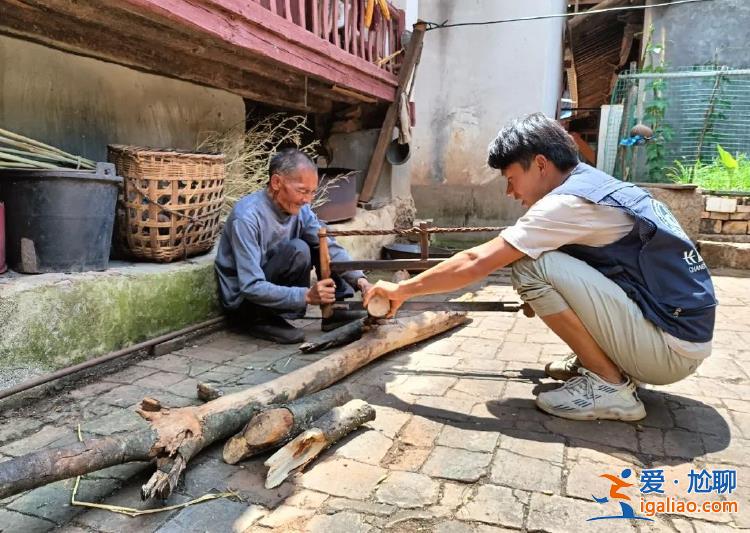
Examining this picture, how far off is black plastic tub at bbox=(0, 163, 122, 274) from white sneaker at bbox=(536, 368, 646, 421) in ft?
8.47

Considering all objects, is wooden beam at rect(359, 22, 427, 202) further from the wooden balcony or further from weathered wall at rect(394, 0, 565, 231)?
weathered wall at rect(394, 0, 565, 231)

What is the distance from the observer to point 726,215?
7.09 metres

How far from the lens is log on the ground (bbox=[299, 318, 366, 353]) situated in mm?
3387

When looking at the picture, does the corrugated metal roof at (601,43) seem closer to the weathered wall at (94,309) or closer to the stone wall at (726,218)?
the stone wall at (726,218)

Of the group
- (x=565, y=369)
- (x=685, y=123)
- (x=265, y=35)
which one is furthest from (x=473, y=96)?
(x=565, y=369)

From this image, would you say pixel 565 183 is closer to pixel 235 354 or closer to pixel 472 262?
pixel 472 262

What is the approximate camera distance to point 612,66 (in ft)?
57.6

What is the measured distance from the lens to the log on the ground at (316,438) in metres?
2.00

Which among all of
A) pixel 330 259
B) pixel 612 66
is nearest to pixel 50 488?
pixel 330 259

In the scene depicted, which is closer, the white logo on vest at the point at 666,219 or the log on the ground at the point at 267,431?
the log on the ground at the point at 267,431

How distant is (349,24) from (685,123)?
5.40 m

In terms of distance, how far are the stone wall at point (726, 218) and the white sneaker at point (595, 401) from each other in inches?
221

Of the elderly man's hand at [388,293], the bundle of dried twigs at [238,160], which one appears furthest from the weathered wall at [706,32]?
the elderly man's hand at [388,293]

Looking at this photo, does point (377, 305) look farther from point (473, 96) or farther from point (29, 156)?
point (473, 96)
